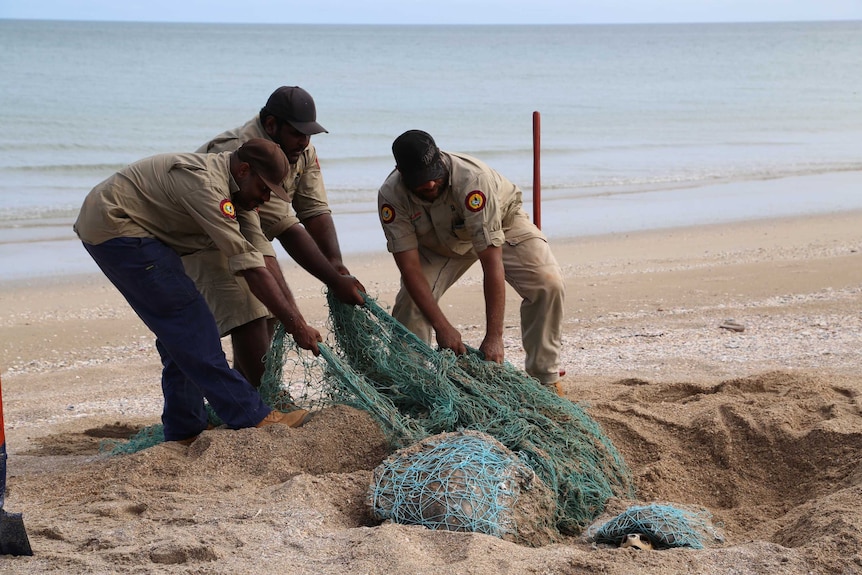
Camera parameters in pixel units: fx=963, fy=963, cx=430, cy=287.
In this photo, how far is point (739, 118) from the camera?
2950 centimetres

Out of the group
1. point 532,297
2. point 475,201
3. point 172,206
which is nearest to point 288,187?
point 172,206

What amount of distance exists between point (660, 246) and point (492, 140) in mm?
12413

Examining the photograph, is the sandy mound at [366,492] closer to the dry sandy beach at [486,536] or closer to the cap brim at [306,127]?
the dry sandy beach at [486,536]

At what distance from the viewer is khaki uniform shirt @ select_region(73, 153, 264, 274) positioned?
448 centimetres

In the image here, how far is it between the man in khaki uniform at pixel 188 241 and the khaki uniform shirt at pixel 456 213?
0.78m

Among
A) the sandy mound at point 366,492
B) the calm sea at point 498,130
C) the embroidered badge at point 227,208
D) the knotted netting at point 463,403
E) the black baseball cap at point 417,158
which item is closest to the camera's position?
the sandy mound at point 366,492

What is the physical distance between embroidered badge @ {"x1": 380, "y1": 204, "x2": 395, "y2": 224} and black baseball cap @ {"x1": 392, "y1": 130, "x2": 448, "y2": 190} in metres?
0.30

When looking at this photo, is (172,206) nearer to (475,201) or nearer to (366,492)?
(475,201)

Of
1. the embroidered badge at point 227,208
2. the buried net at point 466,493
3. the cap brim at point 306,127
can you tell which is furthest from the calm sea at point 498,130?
the buried net at point 466,493

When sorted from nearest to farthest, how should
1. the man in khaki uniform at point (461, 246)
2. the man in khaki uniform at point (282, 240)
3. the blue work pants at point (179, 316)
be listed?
the blue work pants at point (179, 316) → the man in khaki uniform at point (461, 246) → the man in khaki uniform at point (282, 240)

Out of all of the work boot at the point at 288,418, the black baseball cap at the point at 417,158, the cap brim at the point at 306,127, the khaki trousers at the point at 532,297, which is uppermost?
the cap brim at the point at 306,127

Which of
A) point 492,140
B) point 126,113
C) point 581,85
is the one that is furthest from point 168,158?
point 581,85

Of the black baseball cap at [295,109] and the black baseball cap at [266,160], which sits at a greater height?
the black baseball cap at [295,109]

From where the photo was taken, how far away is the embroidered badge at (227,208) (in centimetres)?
447
